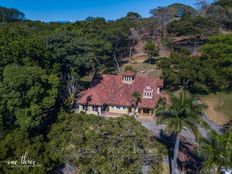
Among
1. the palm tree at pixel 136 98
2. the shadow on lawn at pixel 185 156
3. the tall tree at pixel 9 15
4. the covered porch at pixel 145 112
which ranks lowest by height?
the shadow on lawn at pixel 185 156

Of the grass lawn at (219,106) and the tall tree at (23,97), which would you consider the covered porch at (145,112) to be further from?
the tall tree at (23,97)

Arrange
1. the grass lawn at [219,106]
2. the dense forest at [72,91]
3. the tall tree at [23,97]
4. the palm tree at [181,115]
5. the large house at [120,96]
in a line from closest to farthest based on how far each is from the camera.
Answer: the palm tree at [181,115], the dense forest at [72,91], the tall tree at [23,97], the large house at [120,96], the grass lawn at [219,106]

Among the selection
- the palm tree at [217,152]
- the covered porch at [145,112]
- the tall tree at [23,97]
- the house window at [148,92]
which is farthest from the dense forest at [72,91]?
the covered porch at [145,112]

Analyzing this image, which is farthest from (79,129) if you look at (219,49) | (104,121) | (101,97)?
(219,49)

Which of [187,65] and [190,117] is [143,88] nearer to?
[187,65]

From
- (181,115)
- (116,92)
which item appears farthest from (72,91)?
(181,115)

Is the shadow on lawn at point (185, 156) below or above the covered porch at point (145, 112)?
below

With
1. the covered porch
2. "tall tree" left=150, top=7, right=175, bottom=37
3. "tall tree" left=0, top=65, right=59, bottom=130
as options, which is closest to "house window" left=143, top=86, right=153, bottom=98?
the covered porch

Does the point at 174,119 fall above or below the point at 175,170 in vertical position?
above
